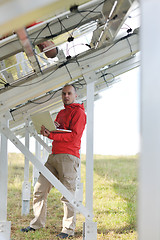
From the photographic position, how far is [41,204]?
456 centimetres

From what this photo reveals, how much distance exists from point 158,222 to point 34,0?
73 cm

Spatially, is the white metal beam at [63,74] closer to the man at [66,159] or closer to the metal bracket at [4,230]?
the man at [66,159]

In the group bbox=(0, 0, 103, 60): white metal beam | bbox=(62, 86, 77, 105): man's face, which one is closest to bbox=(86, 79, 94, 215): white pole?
bbox=(62, 86, 77, 105): man's face

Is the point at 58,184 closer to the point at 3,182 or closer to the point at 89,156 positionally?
the point at 89,156

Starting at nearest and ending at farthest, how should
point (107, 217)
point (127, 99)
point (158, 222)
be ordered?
point (158, 222) < point (107, 217) < point (127, 99)

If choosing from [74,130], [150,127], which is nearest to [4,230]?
[74,130]

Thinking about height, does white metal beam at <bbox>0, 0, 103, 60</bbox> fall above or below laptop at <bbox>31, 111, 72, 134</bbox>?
above

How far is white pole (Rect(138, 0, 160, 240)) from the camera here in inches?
42.8

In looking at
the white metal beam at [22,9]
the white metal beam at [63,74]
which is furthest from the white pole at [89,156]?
the white metal beam at [22,9]

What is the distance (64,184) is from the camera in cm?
439

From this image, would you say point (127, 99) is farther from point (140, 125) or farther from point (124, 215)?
point (140, 125)

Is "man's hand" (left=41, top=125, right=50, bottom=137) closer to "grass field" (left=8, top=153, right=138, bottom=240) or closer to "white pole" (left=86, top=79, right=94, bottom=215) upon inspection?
"white pole" (left=86, top=79, right=94, bottom=215)

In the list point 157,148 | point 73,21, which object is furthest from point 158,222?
point 73,21

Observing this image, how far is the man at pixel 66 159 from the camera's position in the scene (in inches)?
171
